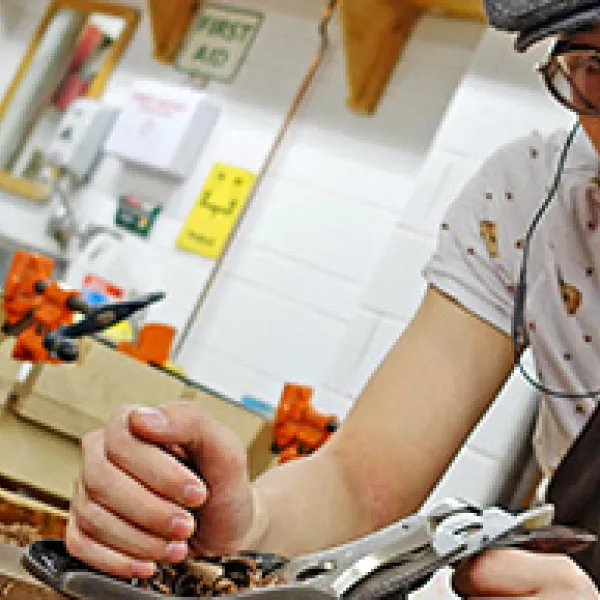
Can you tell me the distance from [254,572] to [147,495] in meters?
0.12

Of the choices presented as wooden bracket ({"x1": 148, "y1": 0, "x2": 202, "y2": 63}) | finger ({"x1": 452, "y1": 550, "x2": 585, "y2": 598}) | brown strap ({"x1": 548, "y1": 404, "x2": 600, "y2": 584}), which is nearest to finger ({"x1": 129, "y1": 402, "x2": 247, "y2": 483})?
finger ({"x1": 452, "y1": 550, "x2": 585, "y2": 598})

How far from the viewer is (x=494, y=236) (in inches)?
44.7

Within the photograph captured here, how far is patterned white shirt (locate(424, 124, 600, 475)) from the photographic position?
109cm

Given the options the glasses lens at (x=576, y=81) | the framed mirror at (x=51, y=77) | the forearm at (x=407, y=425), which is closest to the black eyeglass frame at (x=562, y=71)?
the glasses lens at (x=576, y=81)

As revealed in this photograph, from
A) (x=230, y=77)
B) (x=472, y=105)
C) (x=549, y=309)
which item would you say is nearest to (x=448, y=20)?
(x=472, y=105)

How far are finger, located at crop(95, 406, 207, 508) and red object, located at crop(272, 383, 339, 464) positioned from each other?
0.81 metres

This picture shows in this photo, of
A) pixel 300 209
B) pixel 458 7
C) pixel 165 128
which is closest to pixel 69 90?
pixel 165 128

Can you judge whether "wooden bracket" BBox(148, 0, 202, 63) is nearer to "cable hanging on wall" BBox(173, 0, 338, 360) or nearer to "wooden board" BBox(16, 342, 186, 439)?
"cable hanging on wall" BBox(173, 0, 338, 360)

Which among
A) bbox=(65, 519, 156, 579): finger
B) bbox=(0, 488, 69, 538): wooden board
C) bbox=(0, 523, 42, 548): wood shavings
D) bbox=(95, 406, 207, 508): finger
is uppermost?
bbox=(95, 406, 207, 508): finger

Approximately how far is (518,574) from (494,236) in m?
0.58

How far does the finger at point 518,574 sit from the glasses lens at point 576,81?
0.44 meters

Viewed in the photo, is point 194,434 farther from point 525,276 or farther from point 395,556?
point 525,276

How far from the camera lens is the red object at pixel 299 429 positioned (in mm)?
1524

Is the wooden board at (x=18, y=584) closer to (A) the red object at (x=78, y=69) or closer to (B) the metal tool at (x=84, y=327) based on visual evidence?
(B) the metal tool at (x=84, y=327)
